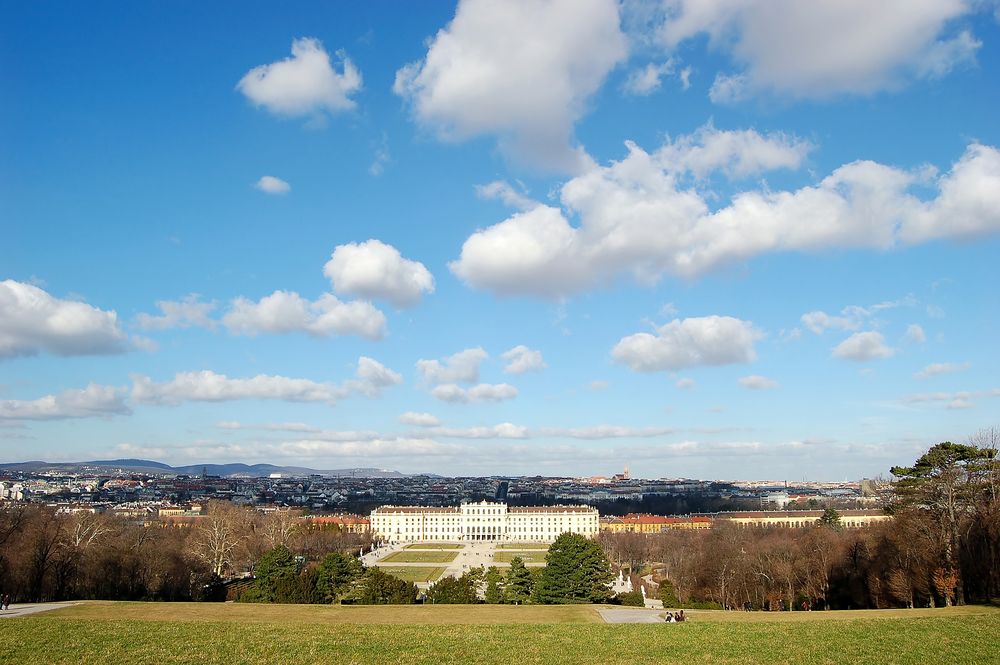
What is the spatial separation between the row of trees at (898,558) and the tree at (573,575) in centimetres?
428

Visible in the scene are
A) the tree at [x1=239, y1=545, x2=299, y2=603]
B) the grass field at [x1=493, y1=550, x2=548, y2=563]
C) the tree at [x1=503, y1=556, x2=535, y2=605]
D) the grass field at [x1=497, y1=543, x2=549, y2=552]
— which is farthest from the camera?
the grass field at [x1=497, y1=543, x2=549, y2=552]

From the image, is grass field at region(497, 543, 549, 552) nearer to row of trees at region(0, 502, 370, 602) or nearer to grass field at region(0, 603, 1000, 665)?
row of trees at region(0, 502, 370, 602)

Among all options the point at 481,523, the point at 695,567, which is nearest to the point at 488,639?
the point at 695,567

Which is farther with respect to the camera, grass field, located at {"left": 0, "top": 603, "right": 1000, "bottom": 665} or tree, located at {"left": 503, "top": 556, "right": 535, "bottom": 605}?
tree, located at {"left": 503, "top": 556, "right": 535, "bottom": 605}

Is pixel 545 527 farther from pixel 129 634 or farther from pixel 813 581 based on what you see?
pixel 129 634

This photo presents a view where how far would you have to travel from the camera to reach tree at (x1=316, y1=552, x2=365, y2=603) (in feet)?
141

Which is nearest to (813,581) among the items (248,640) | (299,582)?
(299,582)

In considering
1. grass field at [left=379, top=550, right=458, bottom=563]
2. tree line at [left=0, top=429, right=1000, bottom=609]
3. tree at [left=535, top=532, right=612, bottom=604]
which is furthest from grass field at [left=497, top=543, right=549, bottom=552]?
tree at [left=535, top=532, right=612, bottom=604]

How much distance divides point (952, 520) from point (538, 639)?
2538 centimetres

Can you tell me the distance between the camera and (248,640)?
18406mm

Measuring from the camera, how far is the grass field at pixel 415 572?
66.8 meters

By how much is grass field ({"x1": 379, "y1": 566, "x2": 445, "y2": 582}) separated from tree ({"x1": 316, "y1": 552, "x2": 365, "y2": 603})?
20.2 metres

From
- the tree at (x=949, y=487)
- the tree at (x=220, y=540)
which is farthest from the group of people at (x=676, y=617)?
the tree at (x=220, y=540)

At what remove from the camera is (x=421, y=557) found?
315 ft
